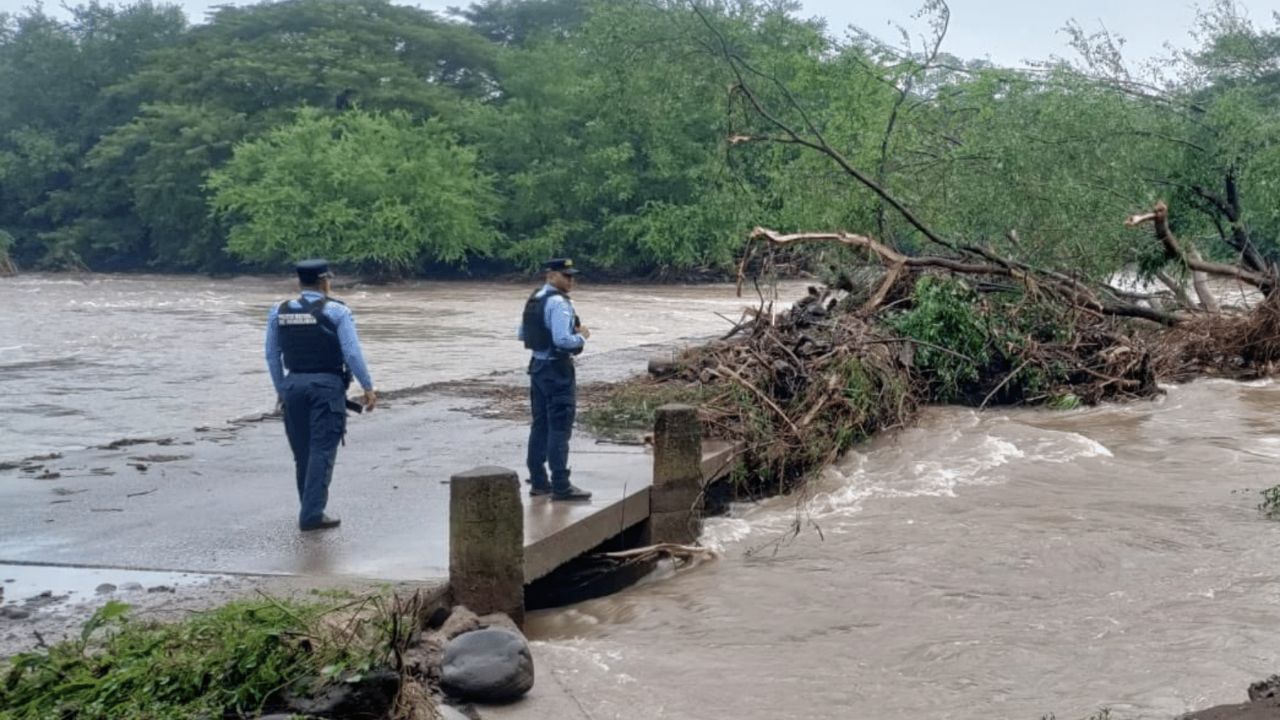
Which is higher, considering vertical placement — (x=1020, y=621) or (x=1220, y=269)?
(x=1220, y=269)

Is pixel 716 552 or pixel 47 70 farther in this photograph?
pixel 47 70

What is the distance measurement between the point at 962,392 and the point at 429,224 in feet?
136

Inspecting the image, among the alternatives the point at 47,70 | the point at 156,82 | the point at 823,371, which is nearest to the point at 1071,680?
the point at 823,371

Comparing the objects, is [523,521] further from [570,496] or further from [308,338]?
[308,338]

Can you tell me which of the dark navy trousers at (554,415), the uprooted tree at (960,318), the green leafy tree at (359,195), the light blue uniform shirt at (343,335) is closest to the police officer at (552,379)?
the dark navy trousers at (554,415)

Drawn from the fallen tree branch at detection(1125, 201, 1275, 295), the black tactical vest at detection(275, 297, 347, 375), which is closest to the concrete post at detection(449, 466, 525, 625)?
the black tactical vest at detection(275, 297, 347, 375)

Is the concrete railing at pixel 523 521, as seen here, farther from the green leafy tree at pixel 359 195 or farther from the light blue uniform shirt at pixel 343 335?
the green leafy tree at pixel 359 195

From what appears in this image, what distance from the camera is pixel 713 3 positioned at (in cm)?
5488

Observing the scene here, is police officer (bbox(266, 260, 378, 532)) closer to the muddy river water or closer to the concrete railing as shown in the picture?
the concrete railing

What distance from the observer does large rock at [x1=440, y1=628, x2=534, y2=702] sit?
6.34 meters

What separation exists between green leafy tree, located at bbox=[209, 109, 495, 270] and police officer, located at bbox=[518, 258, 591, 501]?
46158 millimetres

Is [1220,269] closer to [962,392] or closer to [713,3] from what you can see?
[962,392]

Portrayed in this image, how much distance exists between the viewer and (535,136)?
59.1 meters

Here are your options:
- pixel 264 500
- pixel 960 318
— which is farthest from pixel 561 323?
pixel 960 318
